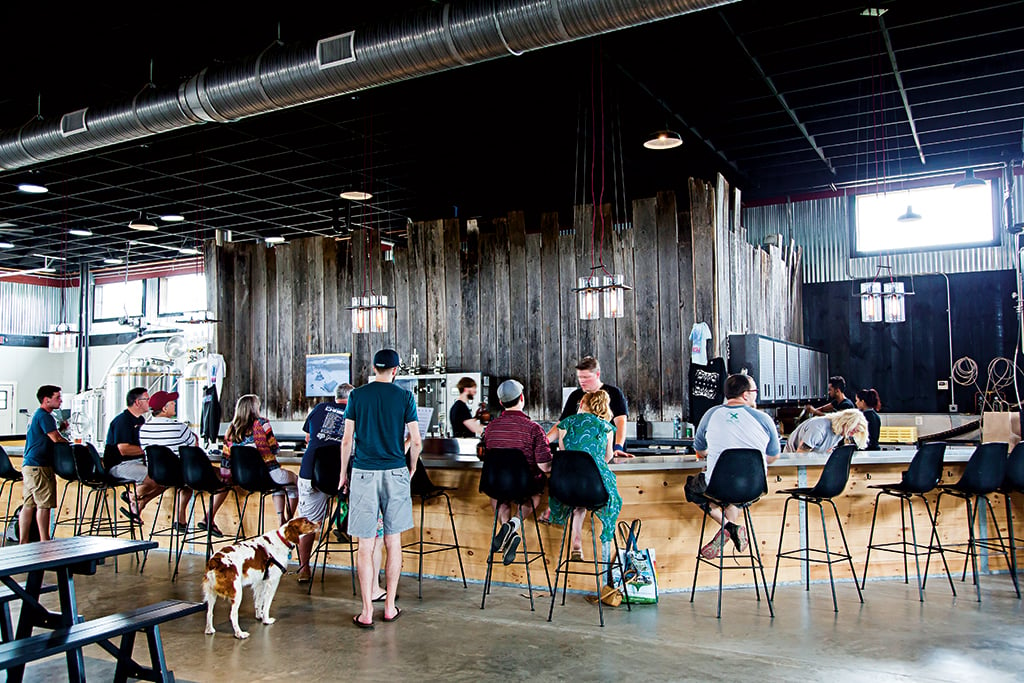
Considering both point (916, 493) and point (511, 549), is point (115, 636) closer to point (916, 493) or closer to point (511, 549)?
point (511, 549)

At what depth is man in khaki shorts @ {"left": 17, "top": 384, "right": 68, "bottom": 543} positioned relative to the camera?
716 centimetres

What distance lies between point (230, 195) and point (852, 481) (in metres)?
9.28

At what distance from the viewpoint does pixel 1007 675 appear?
3889 mm

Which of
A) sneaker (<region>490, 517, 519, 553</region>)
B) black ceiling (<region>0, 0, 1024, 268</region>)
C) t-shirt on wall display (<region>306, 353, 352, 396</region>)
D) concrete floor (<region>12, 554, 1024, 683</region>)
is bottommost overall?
concrete floor (<region>12, 554, 1024, 683</region>)

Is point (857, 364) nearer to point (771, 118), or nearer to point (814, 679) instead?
point (771, 118)

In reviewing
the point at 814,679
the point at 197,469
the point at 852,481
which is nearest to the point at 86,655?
the point at 197,469

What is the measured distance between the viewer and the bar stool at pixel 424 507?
564cm

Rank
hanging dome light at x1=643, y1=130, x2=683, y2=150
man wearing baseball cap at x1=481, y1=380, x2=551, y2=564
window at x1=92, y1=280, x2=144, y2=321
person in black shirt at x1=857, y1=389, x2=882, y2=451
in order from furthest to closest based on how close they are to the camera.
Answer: window at x1=92, y1=280, x2=144, y2=321
person in black shirt at x1=857, y1=389, x2=882, y2=451
hanging dome light at x1=643, y1=130, x2=683, y2=150
man wearing baseball cap at x1=481, y1=380, x2=551, y2=564

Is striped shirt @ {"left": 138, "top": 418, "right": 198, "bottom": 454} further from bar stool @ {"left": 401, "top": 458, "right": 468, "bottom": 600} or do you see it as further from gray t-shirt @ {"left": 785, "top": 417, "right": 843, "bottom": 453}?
gray t-shirt @ {"left": 785, "top": 417, "right": 843, "bottom": 453}

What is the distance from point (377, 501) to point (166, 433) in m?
2.60

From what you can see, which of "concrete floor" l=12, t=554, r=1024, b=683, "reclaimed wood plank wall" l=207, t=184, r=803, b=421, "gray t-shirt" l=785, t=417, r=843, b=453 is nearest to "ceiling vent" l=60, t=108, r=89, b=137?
"reclaimed wood plank wall" l=207, t=184, r=803, b=421

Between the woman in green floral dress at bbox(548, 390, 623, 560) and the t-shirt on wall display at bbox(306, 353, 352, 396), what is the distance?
5.74 m

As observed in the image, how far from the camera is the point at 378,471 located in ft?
15.8

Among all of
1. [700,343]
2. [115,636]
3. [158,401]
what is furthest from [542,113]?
[115,636]
